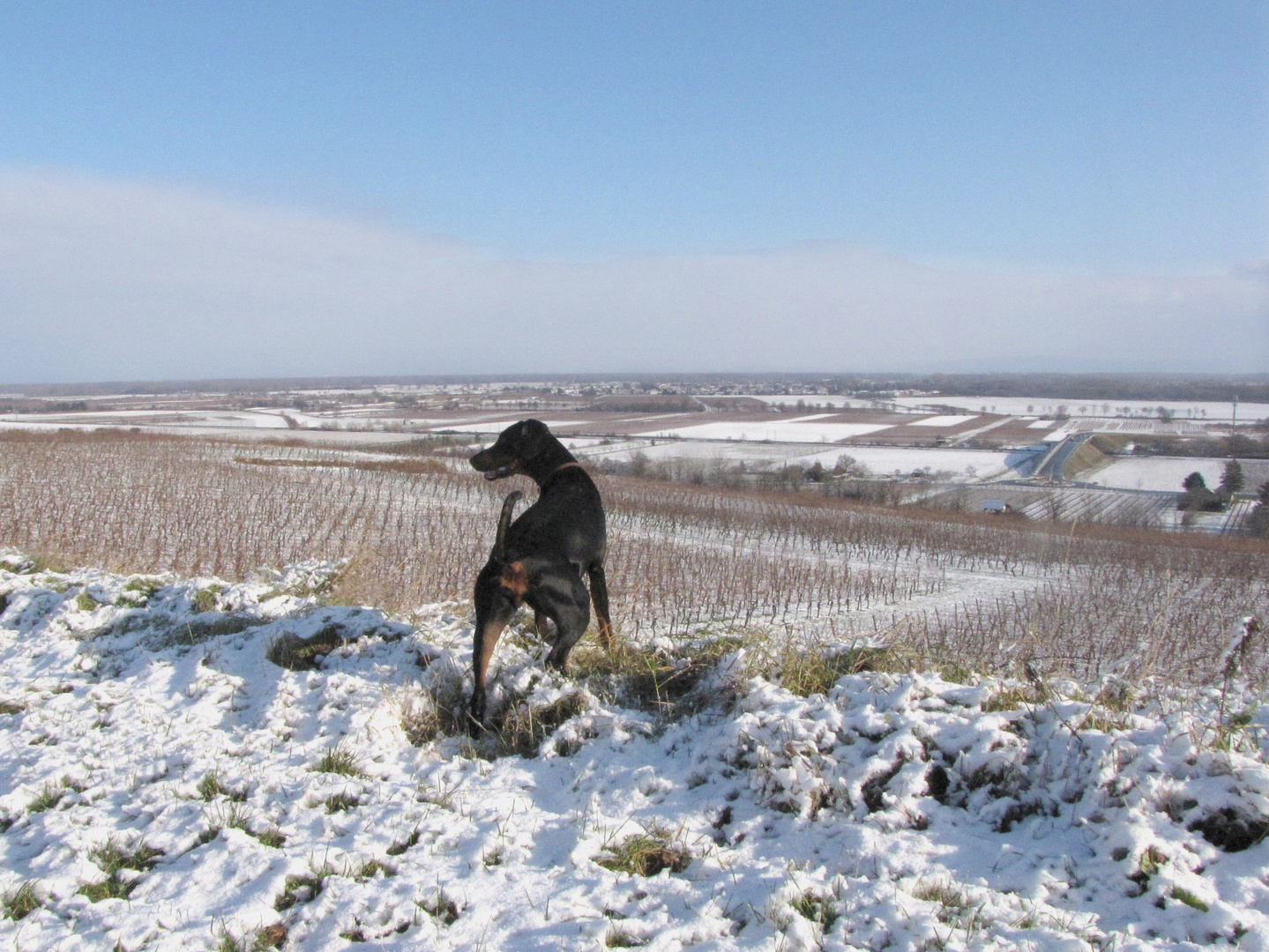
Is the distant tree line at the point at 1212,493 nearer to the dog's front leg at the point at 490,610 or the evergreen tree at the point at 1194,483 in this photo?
the evergreen tree at the point at 1194,483

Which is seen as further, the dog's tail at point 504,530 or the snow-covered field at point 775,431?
the snow-covered field at point 775,431

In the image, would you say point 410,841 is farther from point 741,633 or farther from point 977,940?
point 741,633

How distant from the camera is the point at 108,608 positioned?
228 inches

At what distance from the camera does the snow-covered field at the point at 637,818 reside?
2.42 metres

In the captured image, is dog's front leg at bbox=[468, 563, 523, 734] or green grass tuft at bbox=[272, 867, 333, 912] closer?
green grass tuft at bbox=[272, 867, 333, 912]

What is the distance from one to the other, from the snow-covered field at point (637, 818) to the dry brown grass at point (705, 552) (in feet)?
3.22

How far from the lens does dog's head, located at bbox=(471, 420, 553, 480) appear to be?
15.3ft

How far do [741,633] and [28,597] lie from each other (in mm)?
5693

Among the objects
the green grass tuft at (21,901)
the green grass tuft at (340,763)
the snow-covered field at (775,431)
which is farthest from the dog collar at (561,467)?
the snow-covered field at (775,431)

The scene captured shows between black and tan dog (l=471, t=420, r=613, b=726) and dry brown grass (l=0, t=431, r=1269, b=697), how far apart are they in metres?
0.65

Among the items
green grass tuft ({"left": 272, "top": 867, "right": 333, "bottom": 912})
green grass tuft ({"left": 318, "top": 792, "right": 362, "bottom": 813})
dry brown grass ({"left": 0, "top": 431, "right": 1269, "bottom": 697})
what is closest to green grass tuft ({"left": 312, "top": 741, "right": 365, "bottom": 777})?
green grass tuft ({"left": 318, "top": 792, "right": 362, "bottom": 813})

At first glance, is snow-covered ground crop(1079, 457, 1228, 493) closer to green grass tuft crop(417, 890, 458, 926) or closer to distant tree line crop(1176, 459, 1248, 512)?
distant tree line crop(1176, 459, 1248, 512)

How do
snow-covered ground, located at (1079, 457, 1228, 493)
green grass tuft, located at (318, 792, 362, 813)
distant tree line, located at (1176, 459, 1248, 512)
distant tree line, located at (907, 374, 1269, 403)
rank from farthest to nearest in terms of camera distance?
distant tree line, located at (907, 374, 1269, 403) → snow-covered ground, located at (1079, 457, 1228, 493) → distant tree line, located at (1176, 459, 1248, 512) → green grass tuft, located at (318, 792, 362, 813)

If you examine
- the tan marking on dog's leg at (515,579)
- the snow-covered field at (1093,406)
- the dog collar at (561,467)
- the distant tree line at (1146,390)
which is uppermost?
the distant tree line at (1146,390)
